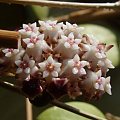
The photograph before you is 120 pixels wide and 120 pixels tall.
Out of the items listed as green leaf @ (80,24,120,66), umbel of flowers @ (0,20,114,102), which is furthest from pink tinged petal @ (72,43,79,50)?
green leaf @ (80,24,120,66)

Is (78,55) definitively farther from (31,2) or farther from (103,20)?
(103,20)

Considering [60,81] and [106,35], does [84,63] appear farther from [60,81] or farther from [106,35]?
[106,35]

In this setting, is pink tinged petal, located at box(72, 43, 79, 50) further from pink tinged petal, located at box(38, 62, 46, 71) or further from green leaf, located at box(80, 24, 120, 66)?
green leaf, located at box(80, 24, 120, 66)

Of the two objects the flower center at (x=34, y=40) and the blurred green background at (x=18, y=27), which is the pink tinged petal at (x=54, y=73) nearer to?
the flower center at (x=34, y=40)

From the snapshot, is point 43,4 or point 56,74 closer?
→ point 56,74

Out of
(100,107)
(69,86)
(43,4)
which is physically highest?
(43,4)

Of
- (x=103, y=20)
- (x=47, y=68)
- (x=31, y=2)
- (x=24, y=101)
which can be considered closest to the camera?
(x=47, y=68)

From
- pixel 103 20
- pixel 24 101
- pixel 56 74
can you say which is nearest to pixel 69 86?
pixel 56 74
